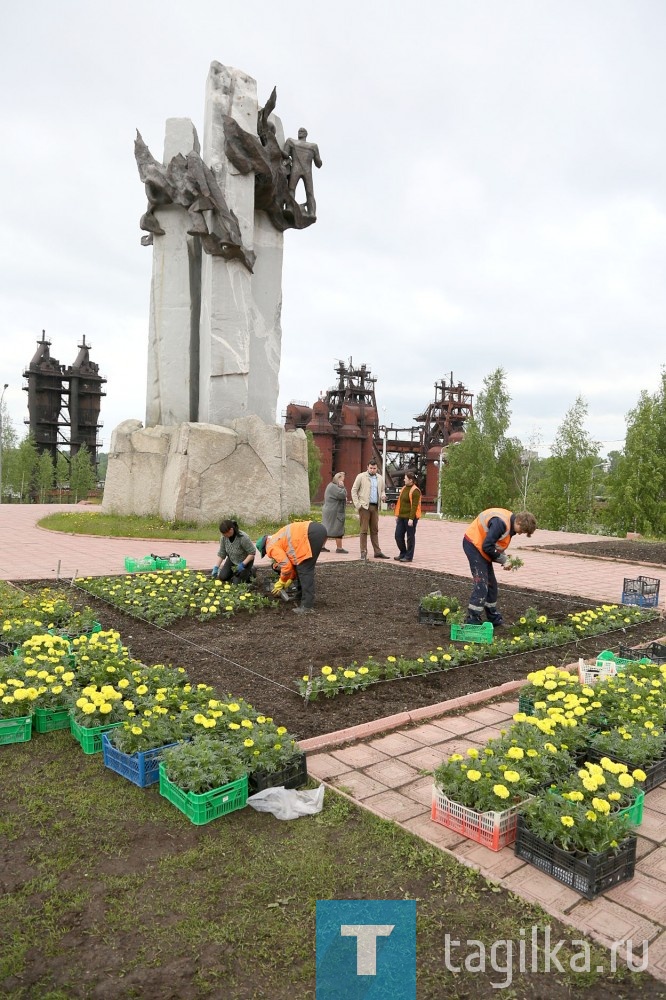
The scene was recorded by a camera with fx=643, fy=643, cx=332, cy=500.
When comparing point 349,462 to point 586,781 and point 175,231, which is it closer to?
point 175,231

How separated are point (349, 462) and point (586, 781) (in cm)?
4232

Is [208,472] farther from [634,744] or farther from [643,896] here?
[643,896]

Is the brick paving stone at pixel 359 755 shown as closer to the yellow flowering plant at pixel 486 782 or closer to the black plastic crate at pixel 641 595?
the yellow flowering plant at pixel 486 782

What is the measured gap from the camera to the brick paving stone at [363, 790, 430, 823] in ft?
10.9

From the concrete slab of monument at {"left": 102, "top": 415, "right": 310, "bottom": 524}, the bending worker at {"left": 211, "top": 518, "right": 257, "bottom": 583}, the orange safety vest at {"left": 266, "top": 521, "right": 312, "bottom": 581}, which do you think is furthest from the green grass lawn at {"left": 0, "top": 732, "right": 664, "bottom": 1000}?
the concrete slab of monument at {"left": 102, "top": 415, "right": 310, "bottom": 524}

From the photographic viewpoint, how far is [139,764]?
3496mm

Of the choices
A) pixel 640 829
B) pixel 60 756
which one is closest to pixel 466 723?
pixel 640 829

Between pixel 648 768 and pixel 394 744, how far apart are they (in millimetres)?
1501

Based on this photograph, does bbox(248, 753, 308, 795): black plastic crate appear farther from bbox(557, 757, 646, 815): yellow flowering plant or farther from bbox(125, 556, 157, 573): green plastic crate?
bbox(125, 556, 157, 573): green plastic crate

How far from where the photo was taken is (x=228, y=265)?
1591 cm

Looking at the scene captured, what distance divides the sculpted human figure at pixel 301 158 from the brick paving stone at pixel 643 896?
56.7 feet

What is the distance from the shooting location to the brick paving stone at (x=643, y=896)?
8.59ft

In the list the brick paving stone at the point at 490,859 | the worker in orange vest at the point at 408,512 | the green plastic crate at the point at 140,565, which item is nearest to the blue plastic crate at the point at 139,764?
the brick paving stone at the point at 490,859

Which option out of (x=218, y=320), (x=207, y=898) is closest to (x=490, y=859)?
(x=207, y=898)
